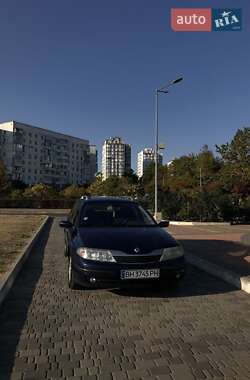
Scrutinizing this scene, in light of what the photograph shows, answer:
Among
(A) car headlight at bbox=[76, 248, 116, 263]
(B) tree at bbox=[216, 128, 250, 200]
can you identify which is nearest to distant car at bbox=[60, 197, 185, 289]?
(A) car headlight at bbox=[76, 248, 116, 263]

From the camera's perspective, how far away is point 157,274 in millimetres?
7191

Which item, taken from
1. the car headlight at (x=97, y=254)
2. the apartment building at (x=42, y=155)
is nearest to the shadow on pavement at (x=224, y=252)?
the car headlight at (x=97, y=254)

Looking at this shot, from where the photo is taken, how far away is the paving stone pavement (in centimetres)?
450

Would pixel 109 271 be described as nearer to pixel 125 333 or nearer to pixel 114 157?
pixel 125 333

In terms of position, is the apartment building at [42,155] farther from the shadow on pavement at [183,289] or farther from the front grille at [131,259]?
the front grille at [131,259]

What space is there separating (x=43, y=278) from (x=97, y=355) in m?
4.45

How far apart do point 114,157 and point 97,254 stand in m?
143

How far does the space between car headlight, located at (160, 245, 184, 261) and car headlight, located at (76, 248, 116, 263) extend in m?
0.76

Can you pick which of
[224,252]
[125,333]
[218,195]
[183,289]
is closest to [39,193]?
[218,195]

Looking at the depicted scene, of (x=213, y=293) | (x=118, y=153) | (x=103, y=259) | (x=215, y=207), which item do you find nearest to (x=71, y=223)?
(x=103, y=259)

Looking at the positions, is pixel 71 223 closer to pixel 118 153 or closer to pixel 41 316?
pixel 41 316

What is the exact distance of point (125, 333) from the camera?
5.61 m

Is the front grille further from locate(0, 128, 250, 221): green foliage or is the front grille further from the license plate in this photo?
locate(0, 128, 250, 221): green foliage

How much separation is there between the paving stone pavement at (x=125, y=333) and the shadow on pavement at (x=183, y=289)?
0.05 ft
